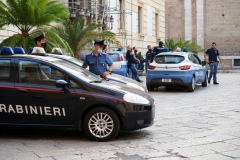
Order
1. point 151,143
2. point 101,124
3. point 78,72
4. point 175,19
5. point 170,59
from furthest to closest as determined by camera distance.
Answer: point 175,19
point 170,59
point 78,72
point 101,124
point 151,143

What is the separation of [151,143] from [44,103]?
1.79 meters

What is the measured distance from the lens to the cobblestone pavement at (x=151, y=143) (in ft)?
20.7

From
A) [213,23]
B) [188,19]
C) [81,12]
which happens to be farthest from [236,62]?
[81,12]

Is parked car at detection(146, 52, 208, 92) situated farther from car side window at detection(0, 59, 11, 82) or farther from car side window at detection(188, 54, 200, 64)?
car side window at detection(0, 59, 11, 82)

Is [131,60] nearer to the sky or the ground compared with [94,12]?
nearer to the ground

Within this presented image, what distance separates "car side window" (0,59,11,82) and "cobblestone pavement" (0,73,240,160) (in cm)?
99

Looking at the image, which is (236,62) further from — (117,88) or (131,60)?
(117,88)

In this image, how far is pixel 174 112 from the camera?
10.7 metres

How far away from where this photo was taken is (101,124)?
7.21 metres

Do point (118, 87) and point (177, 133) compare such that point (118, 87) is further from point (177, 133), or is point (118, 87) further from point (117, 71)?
point (117, 71)

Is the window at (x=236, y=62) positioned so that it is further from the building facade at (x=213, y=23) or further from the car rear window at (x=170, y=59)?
the car rear window at (x=170, y=59)

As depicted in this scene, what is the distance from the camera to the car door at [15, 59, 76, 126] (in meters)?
7.25

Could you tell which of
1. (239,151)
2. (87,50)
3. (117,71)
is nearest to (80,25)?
(87,50)

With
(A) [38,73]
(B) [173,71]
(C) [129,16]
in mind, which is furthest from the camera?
(C) [129,16]
